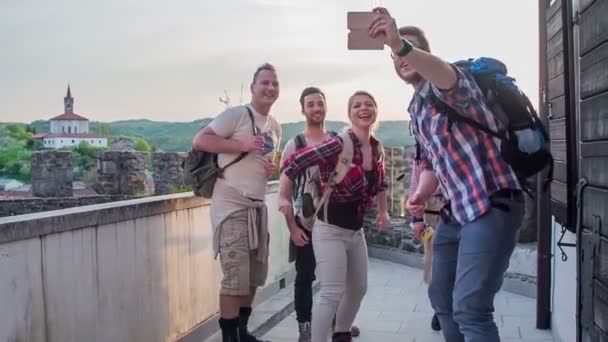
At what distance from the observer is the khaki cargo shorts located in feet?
14.3

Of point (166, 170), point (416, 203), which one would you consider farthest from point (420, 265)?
point (416, 203)

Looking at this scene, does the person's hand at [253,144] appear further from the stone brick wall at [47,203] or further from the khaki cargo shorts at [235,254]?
the stone brick wall at [47,203]

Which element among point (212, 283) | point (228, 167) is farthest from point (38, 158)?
point (228, 167)

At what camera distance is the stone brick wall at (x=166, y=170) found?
11562 mm

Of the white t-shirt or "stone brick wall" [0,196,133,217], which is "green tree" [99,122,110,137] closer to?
"stone brick wall" [0,196,133,217]

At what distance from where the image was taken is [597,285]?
269 centimetres

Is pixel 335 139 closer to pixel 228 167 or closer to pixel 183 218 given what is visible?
pixel 228 167

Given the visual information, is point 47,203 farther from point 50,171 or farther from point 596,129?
point 596,129

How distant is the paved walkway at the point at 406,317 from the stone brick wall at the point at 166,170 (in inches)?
175

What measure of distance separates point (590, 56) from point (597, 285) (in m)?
0.83

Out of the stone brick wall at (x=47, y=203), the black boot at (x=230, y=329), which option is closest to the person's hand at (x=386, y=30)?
the black boot at (x=230, y=329)

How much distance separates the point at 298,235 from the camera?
463 centimetres

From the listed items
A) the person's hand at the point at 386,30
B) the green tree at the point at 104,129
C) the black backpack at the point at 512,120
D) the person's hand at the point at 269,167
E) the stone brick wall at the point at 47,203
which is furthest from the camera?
the green tree at the point at 104,129

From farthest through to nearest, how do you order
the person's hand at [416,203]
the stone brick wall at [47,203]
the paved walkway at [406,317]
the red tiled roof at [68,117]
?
the red tiled roof at [68,117]
the stone brick wall at [47,203]
the paved walkway at [406,317]
the person's hand at [416,203]
